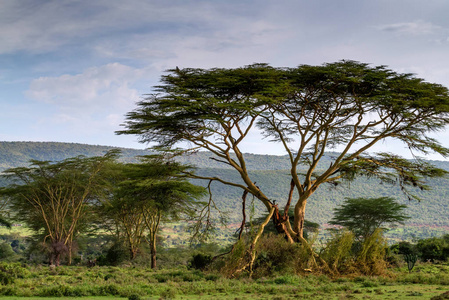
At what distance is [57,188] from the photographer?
29703 millimetres

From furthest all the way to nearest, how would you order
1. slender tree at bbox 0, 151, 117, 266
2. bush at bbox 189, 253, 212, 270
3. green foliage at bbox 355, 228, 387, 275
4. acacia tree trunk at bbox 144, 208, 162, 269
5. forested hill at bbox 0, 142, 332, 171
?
forested hill at bbox 0, 142, 332, 171 → slender tree at bbox 0, 151, 117, 266 → acacia tree trunk at bbox 144, 208, 162, 269 → bush at bbox 189, 253, 212, 270 → green foliage at bbox 355, 228, 387, 275

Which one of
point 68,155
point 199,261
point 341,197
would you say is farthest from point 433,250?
point 68,155

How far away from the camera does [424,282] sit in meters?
13.9

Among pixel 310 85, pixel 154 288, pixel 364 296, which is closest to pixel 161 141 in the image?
pixel 310 85

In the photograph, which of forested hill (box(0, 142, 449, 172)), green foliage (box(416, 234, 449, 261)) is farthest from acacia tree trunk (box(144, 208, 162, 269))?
forested hill (box(0, 142, 449, 172))

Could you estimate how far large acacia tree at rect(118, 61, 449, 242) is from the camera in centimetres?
1561

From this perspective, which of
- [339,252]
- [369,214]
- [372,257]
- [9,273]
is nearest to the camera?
[9,273]

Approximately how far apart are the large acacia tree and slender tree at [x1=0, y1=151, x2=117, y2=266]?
1356 cm

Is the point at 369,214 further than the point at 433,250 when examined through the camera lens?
Yes

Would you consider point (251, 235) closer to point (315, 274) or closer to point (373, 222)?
point (315, 274)

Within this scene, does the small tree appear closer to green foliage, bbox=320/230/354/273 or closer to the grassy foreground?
green foliage, bbox=320/230/354/273

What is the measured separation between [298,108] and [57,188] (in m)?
17.4

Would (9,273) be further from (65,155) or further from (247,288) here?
(65,155)

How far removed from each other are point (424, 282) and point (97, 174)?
2158 cm
